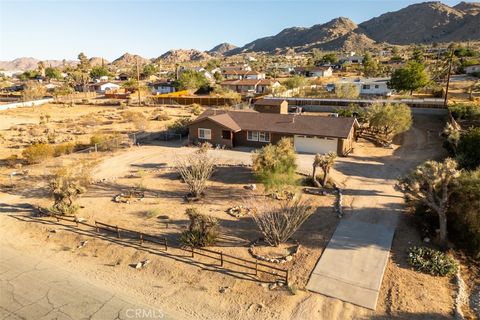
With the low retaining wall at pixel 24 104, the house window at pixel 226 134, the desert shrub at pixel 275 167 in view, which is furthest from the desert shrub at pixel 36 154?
the low retaining wall at pixel 24 104

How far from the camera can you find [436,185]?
1659 cm

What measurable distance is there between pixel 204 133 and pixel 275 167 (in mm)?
16169

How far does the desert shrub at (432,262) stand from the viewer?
14.7 meters

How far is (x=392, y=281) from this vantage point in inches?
564

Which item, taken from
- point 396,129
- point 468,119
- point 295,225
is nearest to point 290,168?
point 295,225

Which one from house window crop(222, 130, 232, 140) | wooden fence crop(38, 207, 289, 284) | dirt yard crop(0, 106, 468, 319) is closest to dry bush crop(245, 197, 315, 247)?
dirt yard crop(0, 106, 468, 319)

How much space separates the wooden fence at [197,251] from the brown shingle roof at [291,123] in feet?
64.0

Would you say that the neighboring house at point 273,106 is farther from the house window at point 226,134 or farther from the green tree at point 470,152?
the green tree at point 470,152

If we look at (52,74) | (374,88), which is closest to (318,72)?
(374,88)

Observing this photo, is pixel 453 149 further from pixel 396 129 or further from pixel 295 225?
pixel 295 225

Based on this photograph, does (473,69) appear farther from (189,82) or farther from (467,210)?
(467,210)

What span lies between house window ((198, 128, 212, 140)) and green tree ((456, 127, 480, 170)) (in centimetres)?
2350

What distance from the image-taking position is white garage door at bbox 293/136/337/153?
33131mm

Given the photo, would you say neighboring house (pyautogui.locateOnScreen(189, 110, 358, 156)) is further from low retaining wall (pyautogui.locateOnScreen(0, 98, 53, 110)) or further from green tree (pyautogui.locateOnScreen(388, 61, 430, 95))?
low retaining wall (pyautogui.locateOnScreen(0, 98, 53, 110))
